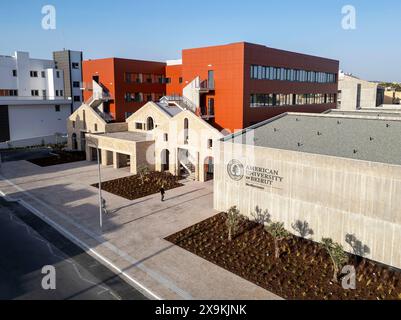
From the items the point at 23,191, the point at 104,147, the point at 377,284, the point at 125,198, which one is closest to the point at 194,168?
the point at 125,198

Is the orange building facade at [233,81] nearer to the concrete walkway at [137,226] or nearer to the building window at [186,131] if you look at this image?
the building window at [186,131]

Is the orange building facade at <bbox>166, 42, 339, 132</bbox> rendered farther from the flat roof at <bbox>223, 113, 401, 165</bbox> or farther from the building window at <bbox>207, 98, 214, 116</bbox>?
the flat roof at <bbox>223, 113, 401, 165</bbox>

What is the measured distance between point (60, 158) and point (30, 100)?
1706cm

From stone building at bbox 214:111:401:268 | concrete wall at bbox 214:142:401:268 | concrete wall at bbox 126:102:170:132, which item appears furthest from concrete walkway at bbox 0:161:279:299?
concrete wall at bbox 126:102:170:132

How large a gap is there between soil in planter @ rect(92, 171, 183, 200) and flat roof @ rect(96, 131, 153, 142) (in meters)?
4.80

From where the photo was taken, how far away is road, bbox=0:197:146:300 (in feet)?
52.2

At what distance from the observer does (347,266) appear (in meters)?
17.8

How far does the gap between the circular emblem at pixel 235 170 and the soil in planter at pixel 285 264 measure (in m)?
3.49

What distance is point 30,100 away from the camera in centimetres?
5678

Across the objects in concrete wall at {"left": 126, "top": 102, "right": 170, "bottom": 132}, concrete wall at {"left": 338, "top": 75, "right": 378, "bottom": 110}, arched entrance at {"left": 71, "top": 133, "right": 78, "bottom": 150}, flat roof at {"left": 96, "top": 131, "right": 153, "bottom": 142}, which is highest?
concrete wall at {"left": 338, "top": 75, "right": 378, "bottom": 110}
